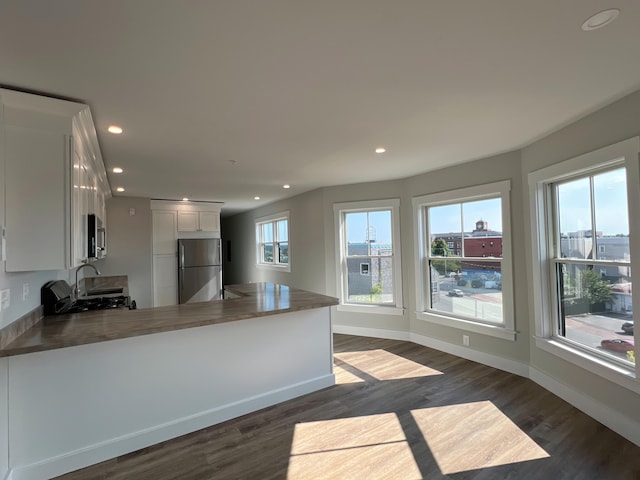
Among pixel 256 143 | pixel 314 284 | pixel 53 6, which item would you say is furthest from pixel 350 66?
pixel 314 284

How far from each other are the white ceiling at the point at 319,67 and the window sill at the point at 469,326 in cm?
197

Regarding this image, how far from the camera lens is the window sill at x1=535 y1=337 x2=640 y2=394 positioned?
2.30 m

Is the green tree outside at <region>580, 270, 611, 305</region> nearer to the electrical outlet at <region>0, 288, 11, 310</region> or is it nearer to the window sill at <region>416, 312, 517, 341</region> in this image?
the window sill at <region>416, 312, 517, 341</region>

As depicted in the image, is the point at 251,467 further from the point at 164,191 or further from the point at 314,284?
the point at 164,191

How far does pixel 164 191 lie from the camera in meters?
5.29

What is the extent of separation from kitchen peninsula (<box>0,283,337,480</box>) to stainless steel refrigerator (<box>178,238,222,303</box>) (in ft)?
11.1

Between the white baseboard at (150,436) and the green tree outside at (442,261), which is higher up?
the green tree outside at (442,261)

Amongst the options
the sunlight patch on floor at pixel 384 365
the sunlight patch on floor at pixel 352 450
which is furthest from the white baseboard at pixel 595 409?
the sunlight patch on floor at pixel 352 450

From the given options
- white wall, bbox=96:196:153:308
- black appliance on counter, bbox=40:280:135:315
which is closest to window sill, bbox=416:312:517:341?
black appliance on counter, bbox=40:280:135:315

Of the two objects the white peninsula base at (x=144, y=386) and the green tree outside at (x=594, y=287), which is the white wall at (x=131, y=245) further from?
the green tree outside at (x=594, y=287)

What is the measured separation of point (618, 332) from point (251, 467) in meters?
2.80

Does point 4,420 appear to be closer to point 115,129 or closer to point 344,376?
point 115,129

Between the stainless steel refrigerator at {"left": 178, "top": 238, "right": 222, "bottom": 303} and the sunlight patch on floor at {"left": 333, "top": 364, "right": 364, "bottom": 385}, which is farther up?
the stainless steel refrigerator at {"left": 178, "top": 238, "right": 222, "bottom": 303}

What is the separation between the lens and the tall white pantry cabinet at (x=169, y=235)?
5973 millimetres
